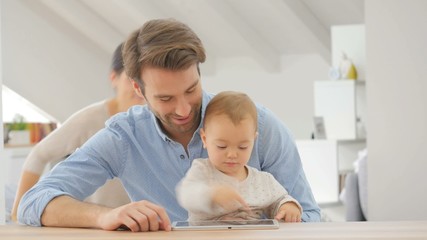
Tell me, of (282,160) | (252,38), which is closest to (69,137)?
(282,160)

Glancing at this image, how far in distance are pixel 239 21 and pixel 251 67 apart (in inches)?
37.7

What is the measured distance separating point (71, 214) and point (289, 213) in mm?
536

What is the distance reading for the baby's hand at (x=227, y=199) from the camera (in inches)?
79.7

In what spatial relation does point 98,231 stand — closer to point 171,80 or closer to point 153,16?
point 171,80

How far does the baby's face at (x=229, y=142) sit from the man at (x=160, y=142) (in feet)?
0.34

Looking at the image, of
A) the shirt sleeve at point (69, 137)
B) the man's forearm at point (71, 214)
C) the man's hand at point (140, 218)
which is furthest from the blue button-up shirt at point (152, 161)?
the shirt sleeve at point (69, 137)

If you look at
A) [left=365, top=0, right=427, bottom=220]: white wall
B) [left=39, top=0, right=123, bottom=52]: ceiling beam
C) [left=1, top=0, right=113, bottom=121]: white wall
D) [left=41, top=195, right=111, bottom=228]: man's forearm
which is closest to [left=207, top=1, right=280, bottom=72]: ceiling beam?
[left=39, top=0, right=123, bottom=52]: ceiling beam

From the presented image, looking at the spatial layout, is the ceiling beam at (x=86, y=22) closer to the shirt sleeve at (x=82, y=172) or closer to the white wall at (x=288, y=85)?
the white wall at (x=288, y=85)

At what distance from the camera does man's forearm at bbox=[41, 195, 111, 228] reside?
197 centimetres

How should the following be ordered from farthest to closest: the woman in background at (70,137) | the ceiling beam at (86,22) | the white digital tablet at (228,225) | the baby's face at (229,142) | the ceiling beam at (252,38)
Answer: the ceiling beam at (86,22)
the ceiling beam at (252,38)
the woman in background at (70,137)
the baby's face at (229,142)
the white digital tablet at (228,225)

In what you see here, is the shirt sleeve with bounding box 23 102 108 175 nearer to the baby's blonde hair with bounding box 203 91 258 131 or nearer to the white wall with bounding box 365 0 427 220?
the baby's blonde hair with bounding box 203 91 258 131

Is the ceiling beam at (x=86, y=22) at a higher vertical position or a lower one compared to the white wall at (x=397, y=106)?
higher

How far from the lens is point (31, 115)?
10.5 m

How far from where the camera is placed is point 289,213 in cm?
218
